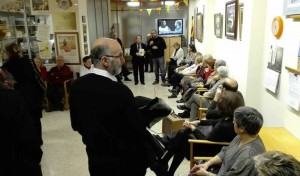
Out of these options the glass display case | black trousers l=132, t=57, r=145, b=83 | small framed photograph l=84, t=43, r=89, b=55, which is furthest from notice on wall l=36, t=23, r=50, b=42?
black trousers l=132, t=57, r=145, b=83

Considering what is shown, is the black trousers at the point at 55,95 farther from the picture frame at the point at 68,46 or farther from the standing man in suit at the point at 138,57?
the standing man in suit at the point at 138,57

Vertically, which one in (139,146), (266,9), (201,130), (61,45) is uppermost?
(266,9)

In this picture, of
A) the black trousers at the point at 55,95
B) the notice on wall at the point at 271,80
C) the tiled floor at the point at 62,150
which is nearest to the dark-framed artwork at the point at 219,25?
the tiled floor at the point at 62,150

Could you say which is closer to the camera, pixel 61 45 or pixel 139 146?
pixel 139 146

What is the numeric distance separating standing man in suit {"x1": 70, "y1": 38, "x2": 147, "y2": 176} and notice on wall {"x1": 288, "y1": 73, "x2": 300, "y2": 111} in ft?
5.45

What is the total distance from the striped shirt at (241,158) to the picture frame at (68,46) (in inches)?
172

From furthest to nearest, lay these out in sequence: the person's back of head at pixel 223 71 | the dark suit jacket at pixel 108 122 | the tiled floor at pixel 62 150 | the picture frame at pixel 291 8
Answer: the person's back of head at pixel 223 71 < the tiled floor at pixel 62 150 < the picture frame at pixel 291 8 < the dark suit jacket at pixel 108 122

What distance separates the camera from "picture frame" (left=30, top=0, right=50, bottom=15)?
539 centimetres

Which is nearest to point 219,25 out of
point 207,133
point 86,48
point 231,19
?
point 231,19

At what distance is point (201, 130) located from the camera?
112 inches

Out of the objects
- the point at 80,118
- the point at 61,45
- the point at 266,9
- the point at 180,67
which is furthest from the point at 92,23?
the point at 80,118

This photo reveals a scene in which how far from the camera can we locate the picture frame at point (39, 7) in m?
5.39

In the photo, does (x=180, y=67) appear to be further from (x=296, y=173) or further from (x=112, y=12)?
(x=296, y=173)

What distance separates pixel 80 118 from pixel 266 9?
2.71 metres
